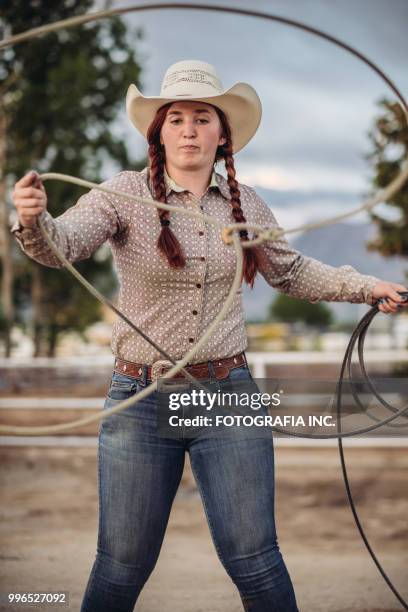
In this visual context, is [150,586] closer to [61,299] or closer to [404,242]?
[404,242]

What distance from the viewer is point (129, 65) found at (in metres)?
15.7

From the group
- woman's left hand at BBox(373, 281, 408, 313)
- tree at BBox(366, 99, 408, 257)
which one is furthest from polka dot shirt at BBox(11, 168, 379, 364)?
tree at BBox(366, 99, 408, 257)

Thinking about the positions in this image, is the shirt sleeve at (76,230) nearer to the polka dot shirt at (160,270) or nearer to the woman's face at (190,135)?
the polka dot shirt at (160,270)

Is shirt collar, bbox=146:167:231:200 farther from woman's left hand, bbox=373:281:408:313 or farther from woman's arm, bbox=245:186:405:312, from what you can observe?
woman's left hand, bbox=373:281:408:313

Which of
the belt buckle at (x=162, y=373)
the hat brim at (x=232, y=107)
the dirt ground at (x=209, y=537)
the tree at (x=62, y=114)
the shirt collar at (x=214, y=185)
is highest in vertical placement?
the tree at (x=62, y=114)

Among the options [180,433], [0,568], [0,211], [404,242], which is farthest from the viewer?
[0,211]

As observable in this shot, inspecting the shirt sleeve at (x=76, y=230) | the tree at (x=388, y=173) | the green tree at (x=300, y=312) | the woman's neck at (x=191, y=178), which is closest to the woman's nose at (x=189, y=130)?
the woman's neck at (x=191, y=178)

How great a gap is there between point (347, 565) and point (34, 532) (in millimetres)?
1752

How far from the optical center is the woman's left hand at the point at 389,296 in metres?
2.51

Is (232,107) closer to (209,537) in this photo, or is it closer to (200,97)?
(200,97)

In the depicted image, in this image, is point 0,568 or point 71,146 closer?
point 0,568

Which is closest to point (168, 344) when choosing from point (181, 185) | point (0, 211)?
point (181, 185)

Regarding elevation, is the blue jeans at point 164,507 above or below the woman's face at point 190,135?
below

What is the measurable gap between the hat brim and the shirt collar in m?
0.15
